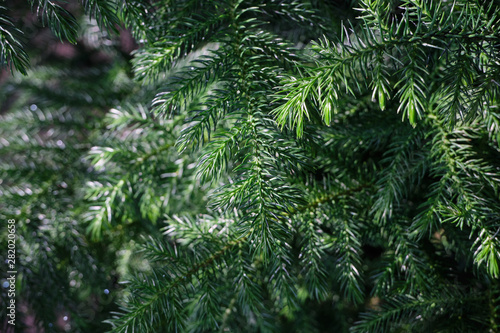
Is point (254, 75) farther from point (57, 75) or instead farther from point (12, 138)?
point (57, 75)

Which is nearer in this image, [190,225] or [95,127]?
[190,225]

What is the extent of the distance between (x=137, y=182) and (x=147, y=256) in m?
0.13

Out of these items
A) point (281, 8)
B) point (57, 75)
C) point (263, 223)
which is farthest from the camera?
point (57, 75)

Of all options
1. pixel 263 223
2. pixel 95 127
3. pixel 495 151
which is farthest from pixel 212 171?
pixel 95 127

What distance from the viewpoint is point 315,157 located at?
1.31 feet

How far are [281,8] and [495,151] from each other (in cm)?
28

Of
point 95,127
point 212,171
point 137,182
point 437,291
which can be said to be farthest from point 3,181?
point 437,291

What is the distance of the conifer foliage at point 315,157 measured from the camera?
0.32 metres

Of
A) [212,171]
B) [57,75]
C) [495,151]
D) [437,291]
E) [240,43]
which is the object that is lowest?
[437,291]

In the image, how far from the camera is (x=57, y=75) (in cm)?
81

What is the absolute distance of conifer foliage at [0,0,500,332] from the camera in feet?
1.05

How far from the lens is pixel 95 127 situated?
26.3 inches

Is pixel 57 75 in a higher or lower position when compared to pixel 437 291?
higher

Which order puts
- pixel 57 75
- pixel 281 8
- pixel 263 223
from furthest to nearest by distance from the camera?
pixel 57 75
pixel 281 8
pixel 263 223
